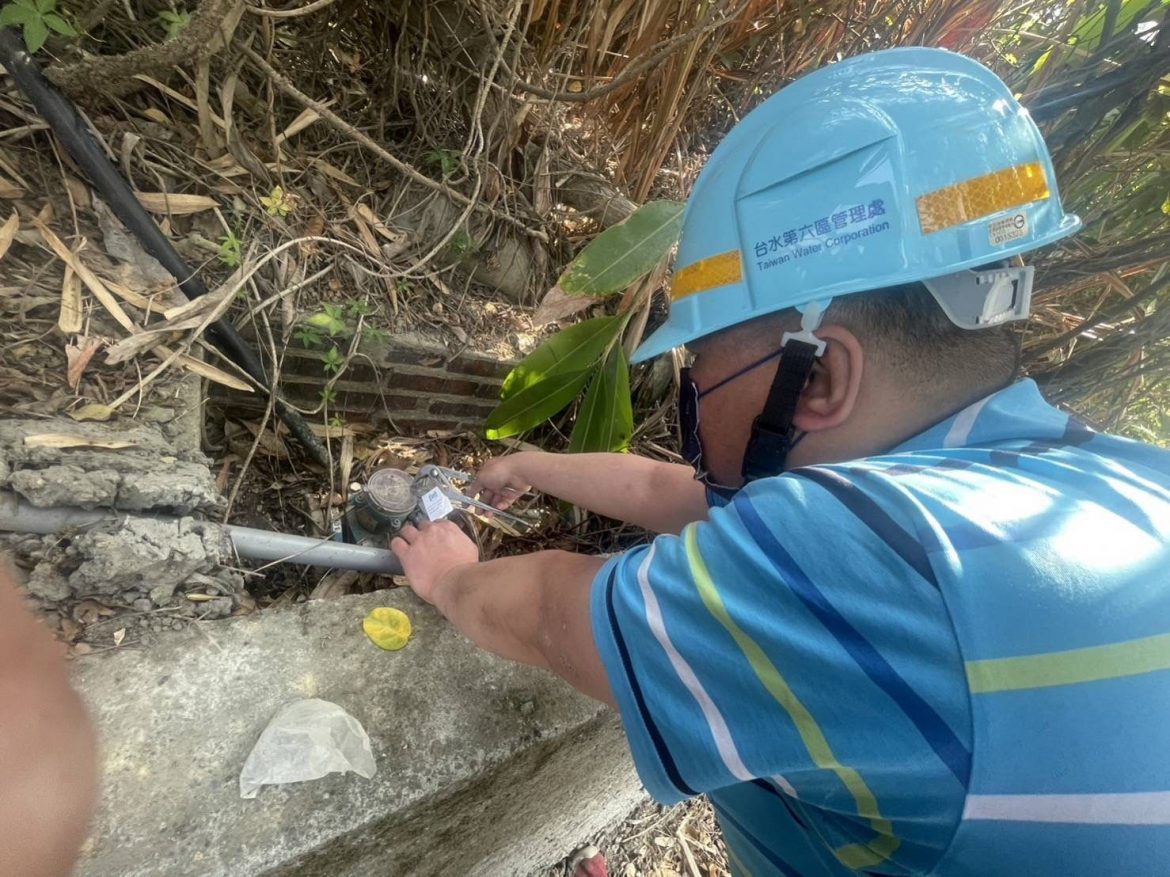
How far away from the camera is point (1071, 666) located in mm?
665

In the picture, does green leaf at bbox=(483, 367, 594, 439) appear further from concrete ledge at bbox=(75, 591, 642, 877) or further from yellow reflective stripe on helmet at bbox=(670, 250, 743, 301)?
yellow reflective stripe on helmet at bbox=(670, 250, 743, 301)

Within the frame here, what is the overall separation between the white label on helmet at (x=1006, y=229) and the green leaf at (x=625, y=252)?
1077 mm

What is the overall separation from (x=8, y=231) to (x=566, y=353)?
4.52 feet

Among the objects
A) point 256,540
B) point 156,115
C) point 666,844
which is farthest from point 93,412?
point 666,844

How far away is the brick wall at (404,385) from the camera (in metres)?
1.87

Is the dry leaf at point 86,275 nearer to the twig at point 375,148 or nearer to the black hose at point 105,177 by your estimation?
the black hose at point 105,177

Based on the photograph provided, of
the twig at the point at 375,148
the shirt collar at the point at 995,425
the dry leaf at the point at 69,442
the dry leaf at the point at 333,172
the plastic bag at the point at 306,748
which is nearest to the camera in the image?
the shirt collar at the point at 995,425

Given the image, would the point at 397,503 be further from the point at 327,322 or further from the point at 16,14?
the point at 16,14

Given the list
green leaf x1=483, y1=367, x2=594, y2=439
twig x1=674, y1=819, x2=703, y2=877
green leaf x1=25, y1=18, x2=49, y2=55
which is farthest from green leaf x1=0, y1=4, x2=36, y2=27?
twig x1=674, y1=819, x2=703, y2=877

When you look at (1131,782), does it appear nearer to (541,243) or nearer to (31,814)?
(31,814)

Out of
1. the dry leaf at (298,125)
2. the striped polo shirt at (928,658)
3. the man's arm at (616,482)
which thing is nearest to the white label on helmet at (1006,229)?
the striped polo shirt at (928,658)

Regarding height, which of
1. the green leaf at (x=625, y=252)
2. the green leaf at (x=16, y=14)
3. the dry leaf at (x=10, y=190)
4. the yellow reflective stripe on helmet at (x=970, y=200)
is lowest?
the yellow reflective stripe on helmet at (x=970, y=200)

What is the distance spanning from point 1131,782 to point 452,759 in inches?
40.6

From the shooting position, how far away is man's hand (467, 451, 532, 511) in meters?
1.83
